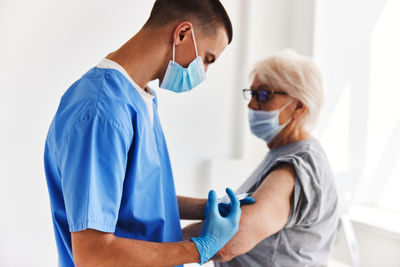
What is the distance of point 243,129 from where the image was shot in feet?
8.96

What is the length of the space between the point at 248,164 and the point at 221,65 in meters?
0.79

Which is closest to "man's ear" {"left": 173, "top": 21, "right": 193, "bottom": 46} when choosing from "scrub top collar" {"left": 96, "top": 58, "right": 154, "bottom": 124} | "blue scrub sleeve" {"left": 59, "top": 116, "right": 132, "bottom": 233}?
"scrub top collar" {"left": 96, "top": 58, "right": 154, "bottom": 124}

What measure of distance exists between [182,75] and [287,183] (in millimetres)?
515

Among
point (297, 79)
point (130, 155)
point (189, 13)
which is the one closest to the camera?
point (130, 155)

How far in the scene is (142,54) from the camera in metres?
1.01

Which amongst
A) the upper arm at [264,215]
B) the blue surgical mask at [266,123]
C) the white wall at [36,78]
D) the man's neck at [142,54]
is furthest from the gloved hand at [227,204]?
the white wall at [36,78]

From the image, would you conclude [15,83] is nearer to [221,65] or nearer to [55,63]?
[55,63]

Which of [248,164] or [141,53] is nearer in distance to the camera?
[141,53]

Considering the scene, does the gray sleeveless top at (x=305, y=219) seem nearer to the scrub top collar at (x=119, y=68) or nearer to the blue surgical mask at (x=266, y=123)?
the blue surgical mask at (x=266, y=123)

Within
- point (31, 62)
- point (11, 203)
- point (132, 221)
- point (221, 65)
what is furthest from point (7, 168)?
point (221, 65)

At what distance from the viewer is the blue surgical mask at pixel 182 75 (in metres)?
1.06

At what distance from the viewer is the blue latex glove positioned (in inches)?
38.1

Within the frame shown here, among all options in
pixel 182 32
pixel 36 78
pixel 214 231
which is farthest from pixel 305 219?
pixel 36 78

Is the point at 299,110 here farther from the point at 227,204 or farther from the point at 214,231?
the point at 214,231
